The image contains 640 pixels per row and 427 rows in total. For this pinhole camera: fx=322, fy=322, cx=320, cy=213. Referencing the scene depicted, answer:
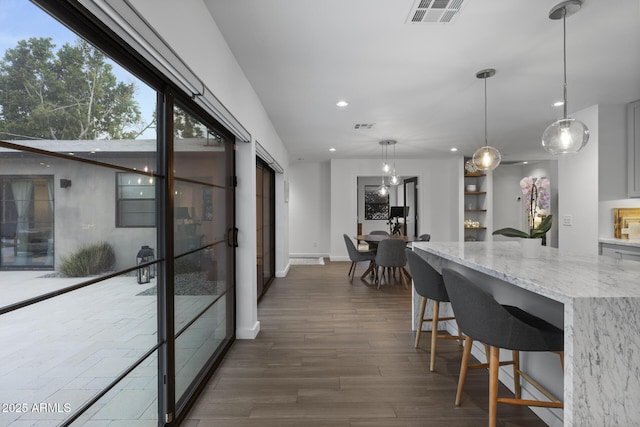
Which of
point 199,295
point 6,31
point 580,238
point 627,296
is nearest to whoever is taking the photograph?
point 6,31

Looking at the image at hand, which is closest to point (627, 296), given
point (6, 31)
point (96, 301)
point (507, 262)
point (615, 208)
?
point (507, 262)

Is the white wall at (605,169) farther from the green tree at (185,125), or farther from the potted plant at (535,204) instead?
the green tree at (185,125)

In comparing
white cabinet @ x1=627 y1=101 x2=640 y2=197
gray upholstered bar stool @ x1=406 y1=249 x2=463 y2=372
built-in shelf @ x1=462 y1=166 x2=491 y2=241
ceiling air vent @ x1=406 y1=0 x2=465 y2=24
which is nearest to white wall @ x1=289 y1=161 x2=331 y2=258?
built-in shelf @ x1=462 y1=166 x2=491 y2=241

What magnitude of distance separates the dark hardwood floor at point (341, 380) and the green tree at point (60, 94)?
5.61ft

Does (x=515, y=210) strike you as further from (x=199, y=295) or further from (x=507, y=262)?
(x=199, y=295)

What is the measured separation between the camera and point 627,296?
44.6 inches

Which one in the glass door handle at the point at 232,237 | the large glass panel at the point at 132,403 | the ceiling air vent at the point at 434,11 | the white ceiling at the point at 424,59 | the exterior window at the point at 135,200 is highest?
the white ceiling at the point at 424,59

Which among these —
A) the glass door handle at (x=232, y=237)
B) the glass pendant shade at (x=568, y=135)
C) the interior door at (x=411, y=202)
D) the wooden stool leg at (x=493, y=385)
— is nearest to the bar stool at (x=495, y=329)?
the wooden stool leg at (x=493, y=385)

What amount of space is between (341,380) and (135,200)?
184 centimetres

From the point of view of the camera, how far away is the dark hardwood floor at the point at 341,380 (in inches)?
75.8

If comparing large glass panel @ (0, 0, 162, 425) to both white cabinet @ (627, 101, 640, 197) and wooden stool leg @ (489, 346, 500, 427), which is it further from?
white cabinet @ (627, 101, 640, 197)

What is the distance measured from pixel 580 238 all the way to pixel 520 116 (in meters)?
1.75

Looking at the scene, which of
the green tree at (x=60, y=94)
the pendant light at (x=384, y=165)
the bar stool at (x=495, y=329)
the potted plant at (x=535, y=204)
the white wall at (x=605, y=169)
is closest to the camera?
the green tree at (x=60, y=94)

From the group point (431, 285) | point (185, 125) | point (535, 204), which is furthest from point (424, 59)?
point (185, 125)
